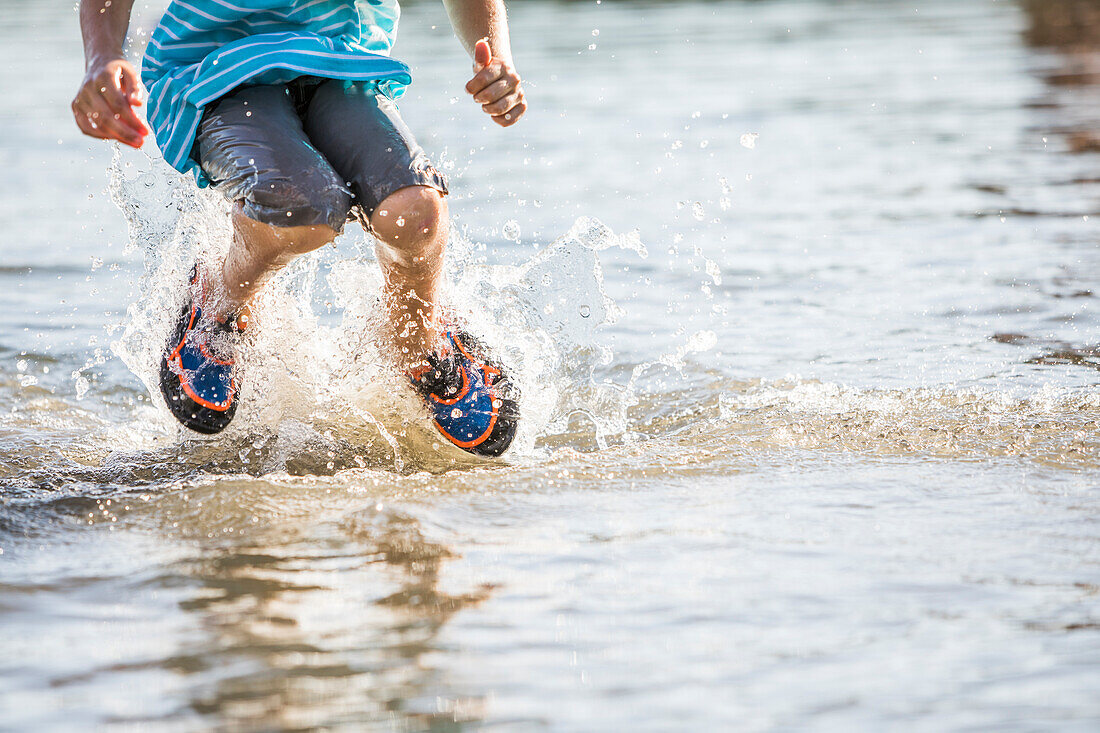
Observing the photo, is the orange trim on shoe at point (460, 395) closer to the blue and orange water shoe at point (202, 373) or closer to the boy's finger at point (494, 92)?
the blue and orange water shoe at point (202, 373)

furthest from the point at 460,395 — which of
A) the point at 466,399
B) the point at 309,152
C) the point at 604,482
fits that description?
the point at 309,152

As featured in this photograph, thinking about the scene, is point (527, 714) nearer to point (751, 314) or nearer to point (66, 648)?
point (66, 648)

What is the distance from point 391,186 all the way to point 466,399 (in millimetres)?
699

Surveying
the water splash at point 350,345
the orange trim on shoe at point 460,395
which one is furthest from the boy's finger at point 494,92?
the orange trim on shoe at point 460,395

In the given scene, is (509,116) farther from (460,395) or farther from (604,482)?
(604,482)

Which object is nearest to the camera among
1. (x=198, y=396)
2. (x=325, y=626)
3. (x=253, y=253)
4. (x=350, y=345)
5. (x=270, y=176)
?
(x=325, y=626)

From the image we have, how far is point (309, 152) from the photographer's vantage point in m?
3.38

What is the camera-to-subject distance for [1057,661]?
2264 mm

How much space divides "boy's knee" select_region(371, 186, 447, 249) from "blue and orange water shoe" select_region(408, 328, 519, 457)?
0.49 m

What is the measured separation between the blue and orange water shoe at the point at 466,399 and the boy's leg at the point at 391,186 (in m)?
0.16

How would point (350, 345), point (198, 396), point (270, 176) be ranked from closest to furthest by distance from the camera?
point (270, 176)
point (198, 396)
point (350, 345)

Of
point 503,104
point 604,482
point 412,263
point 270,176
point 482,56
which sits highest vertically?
point 482,56

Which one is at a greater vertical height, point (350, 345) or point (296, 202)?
point (296, 202)

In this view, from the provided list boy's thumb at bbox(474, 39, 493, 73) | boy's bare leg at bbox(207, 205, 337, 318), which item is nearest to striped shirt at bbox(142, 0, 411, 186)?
boy's bare leg at bbox(207, 205, 337, 318)
